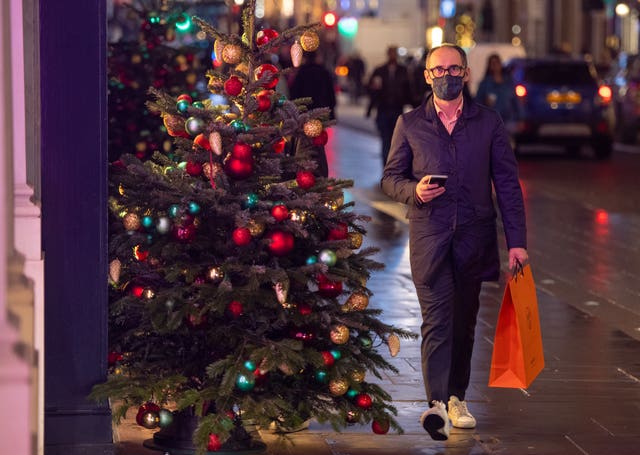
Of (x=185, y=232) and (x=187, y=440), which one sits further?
(x=187, y=440)

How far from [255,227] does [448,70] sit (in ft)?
4.28

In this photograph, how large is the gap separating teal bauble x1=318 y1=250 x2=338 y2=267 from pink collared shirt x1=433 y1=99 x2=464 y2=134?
101 centimetres

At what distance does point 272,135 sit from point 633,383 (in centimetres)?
302

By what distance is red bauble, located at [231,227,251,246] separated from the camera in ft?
23.5

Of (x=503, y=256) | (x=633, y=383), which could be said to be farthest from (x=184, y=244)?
(x=503, y=256)

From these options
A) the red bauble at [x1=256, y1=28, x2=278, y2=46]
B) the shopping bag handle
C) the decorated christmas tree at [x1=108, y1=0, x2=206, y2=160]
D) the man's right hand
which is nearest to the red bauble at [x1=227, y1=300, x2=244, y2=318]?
the man's right hand

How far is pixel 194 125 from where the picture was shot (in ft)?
24.1

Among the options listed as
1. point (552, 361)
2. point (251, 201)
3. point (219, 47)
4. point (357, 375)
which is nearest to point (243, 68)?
point (219, 47)

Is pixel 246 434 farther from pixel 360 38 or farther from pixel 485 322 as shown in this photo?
pixel 360 38

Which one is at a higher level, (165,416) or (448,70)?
(448,70)

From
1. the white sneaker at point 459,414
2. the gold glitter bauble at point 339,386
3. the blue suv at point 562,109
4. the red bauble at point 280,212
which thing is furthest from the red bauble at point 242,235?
the blue suv at point 562,109

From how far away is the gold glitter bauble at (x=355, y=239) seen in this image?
754 cm

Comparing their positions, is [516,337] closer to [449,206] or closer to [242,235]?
[449,206]

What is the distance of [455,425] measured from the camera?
26.8 ft
